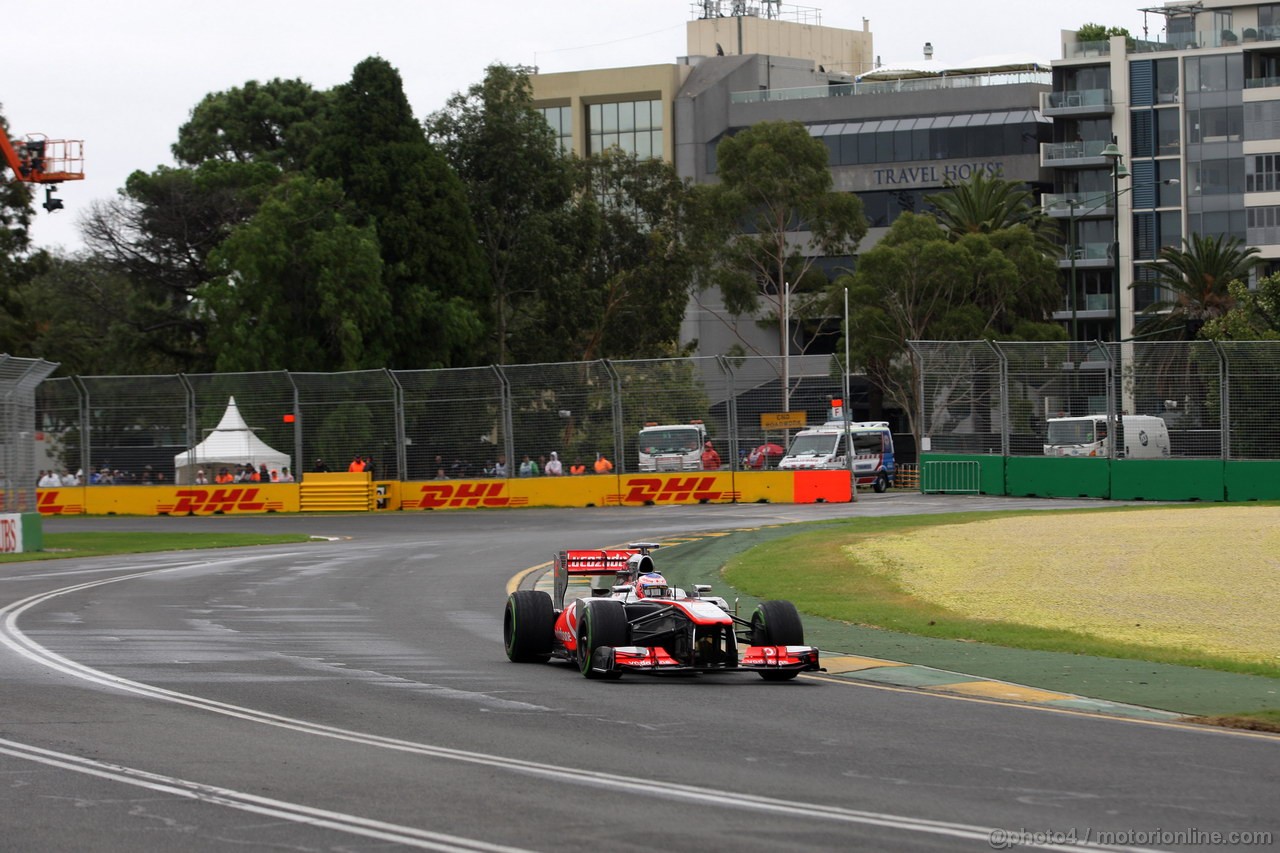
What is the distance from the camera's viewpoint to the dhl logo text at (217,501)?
4625cm

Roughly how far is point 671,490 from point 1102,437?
11845 millimetres

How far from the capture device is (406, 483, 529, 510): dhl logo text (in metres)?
45.0

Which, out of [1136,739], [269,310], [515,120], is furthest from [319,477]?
[1136,739]

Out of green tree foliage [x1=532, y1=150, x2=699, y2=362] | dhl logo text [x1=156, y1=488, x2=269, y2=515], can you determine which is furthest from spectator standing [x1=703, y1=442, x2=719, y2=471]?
green tree foliage [x1=532, y1=150, x2=699, y2=362]

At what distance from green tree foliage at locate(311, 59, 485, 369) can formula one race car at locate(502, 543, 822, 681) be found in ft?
152

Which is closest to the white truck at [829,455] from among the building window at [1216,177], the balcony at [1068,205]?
the balcony at [1068,205]

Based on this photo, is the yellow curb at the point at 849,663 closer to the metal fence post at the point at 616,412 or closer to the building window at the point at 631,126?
the metal fence post at the point at 616,412

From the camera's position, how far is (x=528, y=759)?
9375 millimetres

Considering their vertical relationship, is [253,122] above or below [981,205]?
above

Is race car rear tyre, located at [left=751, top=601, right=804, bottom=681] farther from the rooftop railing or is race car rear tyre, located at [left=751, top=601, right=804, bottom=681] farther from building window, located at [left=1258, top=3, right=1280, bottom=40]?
the rooftop railing

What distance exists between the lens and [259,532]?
38.8 m

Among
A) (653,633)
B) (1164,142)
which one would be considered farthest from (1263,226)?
(653,633)

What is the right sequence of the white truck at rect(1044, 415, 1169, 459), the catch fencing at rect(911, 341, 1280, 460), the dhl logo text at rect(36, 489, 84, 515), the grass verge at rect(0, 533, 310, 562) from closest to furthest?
1. the grass verge at rect(0, 533, 310, 562)
2. the catch fencing at rect(911, 341, 1280, 460)
3. the white truck at rect(1044, 415, 1169, 459)
4. the dhl logo text at rect(36, 489, 84, 515)

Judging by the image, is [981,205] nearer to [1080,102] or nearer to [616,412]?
[1080,102]
